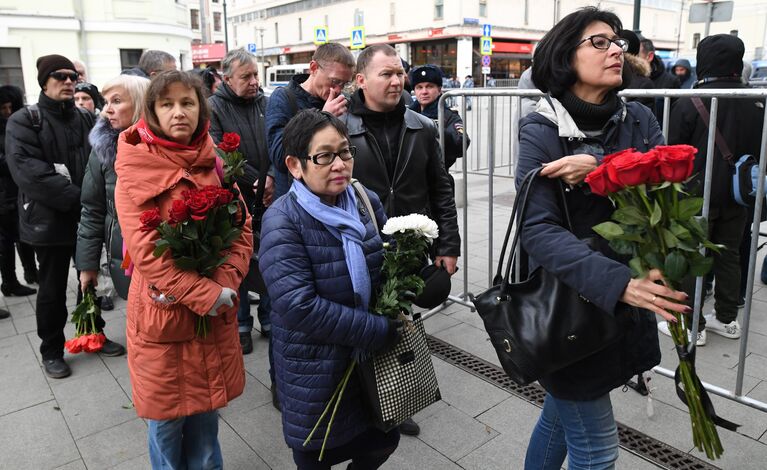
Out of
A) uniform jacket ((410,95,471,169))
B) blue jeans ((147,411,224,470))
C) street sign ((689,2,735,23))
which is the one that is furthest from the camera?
street sign ((689,2,735,23))

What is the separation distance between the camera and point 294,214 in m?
2.18

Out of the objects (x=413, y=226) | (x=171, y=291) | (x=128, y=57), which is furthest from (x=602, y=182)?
(x=128, y=57)

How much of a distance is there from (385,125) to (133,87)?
1386 mm

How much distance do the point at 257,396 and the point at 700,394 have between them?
268 cm

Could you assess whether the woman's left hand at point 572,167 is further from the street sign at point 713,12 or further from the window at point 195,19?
the window at point 195,19

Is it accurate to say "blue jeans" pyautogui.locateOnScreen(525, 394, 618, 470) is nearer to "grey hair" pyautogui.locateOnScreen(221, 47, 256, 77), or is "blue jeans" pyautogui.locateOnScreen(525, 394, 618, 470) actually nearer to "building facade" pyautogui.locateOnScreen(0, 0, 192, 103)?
"grey hair" pyautogui.locateOnScreen(221, 47, 256, 77)

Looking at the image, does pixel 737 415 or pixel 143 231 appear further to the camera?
pixel 737 415

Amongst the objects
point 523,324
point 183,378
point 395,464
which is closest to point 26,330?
point 183,378

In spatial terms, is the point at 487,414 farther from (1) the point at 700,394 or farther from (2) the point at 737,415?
(1) the point at 700,394

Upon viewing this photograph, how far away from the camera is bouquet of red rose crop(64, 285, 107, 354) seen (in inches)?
159

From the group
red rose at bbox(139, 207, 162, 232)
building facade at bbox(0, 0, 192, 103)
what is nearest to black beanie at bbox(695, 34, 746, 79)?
red rose at bbox(139, 207, 162, 232)

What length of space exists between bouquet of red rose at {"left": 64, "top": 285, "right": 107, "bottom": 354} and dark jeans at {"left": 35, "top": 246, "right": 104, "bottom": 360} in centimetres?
10

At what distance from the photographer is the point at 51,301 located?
13.4 ft

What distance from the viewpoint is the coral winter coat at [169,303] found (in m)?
2.33
